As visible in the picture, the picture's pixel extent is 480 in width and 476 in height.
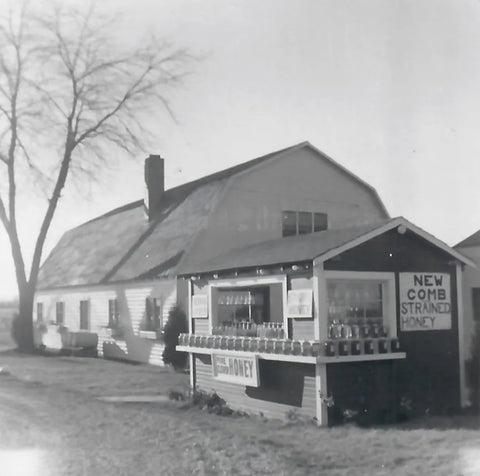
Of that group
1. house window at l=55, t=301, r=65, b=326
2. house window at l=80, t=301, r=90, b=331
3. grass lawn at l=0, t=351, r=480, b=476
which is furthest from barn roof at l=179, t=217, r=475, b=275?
house window at l=55, t=301, r=65, b=326

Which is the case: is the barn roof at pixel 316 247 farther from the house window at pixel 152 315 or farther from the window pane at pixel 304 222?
the window pane at pixel 304 222

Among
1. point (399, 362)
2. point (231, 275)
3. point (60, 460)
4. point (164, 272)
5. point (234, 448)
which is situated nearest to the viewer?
point (60, 460)

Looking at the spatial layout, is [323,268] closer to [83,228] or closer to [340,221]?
[340,221]

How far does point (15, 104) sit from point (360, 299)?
47.6 feet

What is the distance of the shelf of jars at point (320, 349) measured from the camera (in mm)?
11969

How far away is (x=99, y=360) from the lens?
24.7 metres

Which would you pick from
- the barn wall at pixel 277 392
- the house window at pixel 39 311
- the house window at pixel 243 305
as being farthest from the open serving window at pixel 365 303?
the house window at pixel 39 311

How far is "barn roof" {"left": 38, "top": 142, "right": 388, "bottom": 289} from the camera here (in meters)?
23.2

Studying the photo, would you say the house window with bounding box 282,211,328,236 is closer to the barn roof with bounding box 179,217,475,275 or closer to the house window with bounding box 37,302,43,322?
the barn roof with bounding box 179,217,475,275

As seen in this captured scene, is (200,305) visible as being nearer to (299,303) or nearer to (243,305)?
(243,305)

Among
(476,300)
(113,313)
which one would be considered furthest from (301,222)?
(113,313)

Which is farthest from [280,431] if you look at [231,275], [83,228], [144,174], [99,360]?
[83,228]

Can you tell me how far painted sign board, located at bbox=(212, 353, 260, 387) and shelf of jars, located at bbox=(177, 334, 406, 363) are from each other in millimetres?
172

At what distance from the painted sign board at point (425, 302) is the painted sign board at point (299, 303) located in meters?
1.92
